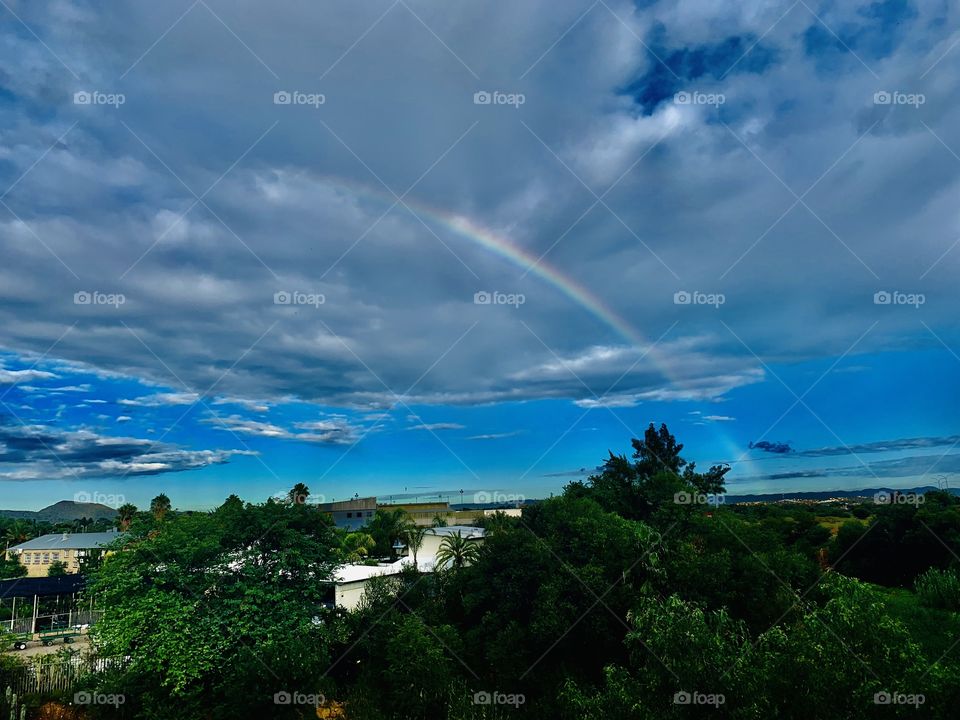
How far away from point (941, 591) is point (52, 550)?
89387 millimetres

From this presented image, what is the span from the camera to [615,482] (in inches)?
2427

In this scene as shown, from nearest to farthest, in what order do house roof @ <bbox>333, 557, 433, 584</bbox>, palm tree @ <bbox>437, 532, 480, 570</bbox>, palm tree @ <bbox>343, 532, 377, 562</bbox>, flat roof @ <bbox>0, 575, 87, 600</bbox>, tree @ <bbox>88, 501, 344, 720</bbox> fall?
tree @ <bbox>88, 501, 344, 720</bbox>, house roof @ <bbox>333, 557, 433, 584</bbox>, palm tree @ <bbox>437, 532, 480, 570</bbox>, flat roof @ <bbox>0, 575, 87, 600</bbox>, palm tree @ <bbox>343, 532, 377, 562</bbox>

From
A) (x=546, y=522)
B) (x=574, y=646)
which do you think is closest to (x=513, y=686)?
(x=574, y=646)

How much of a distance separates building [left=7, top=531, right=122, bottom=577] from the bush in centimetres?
7629

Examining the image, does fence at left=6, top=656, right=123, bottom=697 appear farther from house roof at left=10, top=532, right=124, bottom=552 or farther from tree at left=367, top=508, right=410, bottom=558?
house roof at left=10, top=532, right=124, bottom=552

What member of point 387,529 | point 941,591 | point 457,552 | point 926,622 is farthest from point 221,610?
point 387,529

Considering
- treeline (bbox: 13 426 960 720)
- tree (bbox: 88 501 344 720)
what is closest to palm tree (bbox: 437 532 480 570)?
treeline (bbox: 13 426 960 720)

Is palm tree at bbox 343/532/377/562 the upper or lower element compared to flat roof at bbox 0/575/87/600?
upper

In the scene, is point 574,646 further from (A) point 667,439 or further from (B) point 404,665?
(A) point 667,439

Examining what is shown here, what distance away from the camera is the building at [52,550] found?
71.8 meters

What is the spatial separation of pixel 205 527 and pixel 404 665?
11050mm

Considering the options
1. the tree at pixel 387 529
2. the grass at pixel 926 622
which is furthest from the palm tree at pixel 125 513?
the grass at pixel 926 622

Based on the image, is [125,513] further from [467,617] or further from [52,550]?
[467,617]

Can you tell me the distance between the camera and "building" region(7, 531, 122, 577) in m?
71.8
